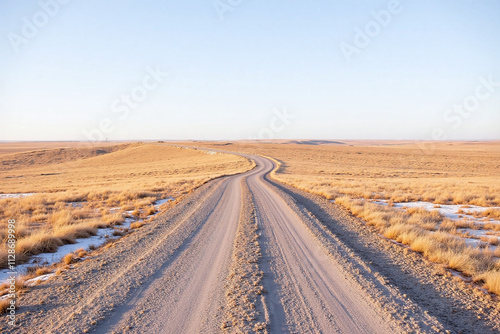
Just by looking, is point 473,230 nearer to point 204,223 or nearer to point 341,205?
point 341,205

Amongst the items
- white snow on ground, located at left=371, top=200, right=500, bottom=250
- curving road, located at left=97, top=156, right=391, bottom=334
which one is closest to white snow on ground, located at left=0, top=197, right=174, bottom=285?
curving road, located at left=97, top=156, right=391, bottom=334

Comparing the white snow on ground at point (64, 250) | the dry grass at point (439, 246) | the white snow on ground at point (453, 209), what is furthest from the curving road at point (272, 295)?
the white snow on ground at point (453, 209)

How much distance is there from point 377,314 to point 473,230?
8889 millimetres

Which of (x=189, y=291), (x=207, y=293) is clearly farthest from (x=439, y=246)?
(x=189, y=291)

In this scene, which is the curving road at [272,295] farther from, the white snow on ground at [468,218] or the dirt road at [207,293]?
the white snow on ground at [468,218]

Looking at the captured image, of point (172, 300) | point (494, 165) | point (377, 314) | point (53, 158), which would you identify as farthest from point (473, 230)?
point (53, 158)

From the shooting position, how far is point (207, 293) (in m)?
5.57

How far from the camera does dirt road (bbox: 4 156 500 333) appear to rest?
4.54m

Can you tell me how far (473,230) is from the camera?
10875 mm

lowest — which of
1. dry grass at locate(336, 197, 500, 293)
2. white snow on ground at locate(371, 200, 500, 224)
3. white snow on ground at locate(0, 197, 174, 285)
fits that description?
white snow on ground at locate(371, 200, 500, 224)

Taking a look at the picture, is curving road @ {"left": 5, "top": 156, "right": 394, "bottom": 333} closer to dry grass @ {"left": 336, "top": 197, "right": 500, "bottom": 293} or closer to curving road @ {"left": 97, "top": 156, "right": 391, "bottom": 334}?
curving road @ {"left": 97, "top": 156, "right": 391, "bottom": 334}

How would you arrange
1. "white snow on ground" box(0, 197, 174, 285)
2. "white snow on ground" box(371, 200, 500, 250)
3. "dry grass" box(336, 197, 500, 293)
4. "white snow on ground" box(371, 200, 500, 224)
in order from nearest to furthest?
"dry grass" box(336, 197, 500, 293)
"white snow on ground" box(0, 197, 174, 285)
"white snow on ground" box(371, 200, 500, 250)
"white snow on ground" box(371, 200, 500, 224)

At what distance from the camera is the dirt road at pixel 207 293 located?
4543 millimetres

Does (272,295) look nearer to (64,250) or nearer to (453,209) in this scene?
(64,250)
